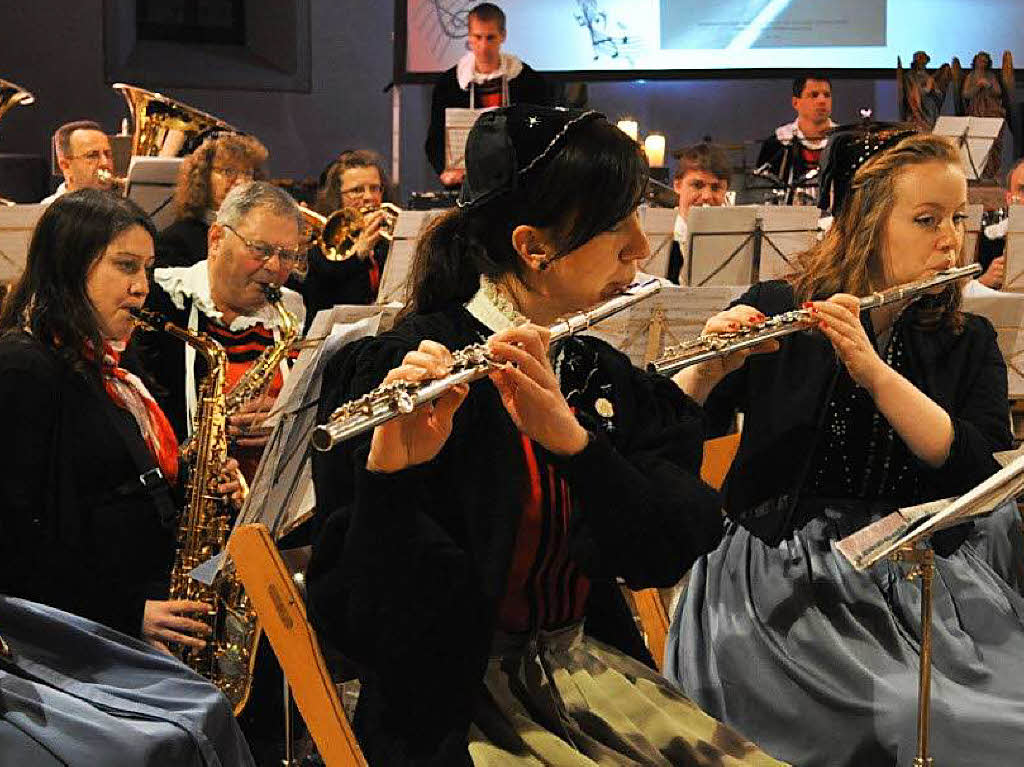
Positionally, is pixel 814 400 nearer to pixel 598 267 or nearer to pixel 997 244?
pixel 598 267

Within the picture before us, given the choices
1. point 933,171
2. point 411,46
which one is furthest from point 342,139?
point 933,171

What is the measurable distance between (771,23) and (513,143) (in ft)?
25.9

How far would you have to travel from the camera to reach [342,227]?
5.66 meters

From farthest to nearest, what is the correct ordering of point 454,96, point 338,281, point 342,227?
point 454,96 < point 342,227 < point 338,281

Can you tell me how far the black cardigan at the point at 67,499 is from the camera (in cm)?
246

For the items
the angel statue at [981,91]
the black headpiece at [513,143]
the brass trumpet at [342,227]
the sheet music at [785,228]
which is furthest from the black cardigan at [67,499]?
the angel statue at [981,91]

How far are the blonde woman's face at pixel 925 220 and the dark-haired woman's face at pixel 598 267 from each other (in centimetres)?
83

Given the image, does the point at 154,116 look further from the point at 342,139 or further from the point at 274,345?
the point at 342,139

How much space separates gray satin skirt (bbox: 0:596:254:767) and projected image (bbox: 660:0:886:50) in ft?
25.8

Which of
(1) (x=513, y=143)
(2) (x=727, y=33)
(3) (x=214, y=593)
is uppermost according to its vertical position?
(2) (x=727, y=33)

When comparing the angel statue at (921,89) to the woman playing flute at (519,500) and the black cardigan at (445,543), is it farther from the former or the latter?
the black cardigan at (445,543)

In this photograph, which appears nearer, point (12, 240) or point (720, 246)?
point (12, 240)

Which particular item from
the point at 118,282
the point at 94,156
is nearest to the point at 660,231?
the point at 94,156

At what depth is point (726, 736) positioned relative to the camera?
1.76 metres
